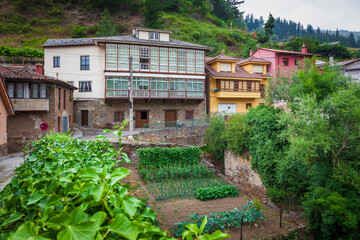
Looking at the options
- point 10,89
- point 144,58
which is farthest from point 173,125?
Result: point 10,89

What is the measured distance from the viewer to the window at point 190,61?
2691cm

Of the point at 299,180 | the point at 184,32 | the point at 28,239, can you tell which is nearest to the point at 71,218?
the point at 28,239

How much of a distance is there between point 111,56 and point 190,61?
9.07m

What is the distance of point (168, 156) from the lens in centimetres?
1633

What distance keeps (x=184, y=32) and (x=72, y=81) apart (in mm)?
31137

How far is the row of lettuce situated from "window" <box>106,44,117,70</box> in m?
17.2

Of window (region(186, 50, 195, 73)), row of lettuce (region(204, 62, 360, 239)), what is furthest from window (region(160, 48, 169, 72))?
row of lettuce (region(204, 62, 360, 239))

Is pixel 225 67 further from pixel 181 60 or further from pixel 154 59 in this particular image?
pixel 154 59

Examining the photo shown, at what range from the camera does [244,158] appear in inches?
562

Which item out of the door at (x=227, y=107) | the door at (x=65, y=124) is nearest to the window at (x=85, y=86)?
the door at (x=65, y=124)

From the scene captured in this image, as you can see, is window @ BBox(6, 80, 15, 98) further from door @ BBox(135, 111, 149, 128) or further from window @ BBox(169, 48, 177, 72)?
window @ BBox(169, 48, 177, 72)

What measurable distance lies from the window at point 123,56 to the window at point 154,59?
2.79 meters

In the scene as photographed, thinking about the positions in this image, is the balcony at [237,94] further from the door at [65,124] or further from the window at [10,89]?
the window at [10,89]

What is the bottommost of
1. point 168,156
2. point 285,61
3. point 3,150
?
point 168,156
